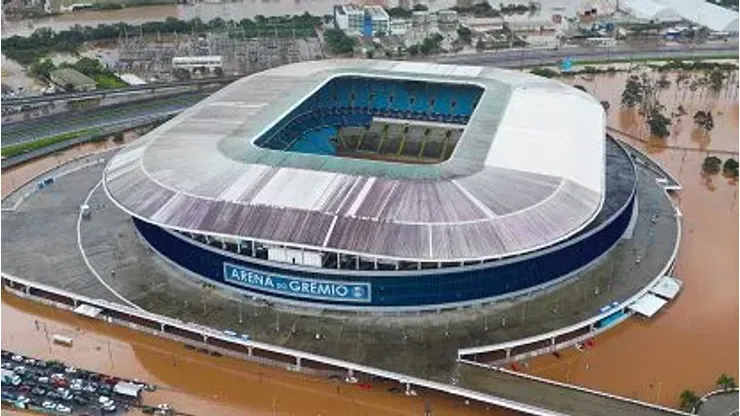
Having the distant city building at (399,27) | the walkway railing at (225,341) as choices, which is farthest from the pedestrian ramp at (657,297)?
the distant city building at (399,27)

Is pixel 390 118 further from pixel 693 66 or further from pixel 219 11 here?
pixel 219 11

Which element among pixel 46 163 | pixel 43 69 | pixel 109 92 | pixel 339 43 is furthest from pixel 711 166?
pixel 43 69

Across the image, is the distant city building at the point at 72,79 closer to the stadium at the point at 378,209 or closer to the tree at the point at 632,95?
the stadium at the point at 378,209

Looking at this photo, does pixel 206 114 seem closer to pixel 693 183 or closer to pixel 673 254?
pixel 673 254

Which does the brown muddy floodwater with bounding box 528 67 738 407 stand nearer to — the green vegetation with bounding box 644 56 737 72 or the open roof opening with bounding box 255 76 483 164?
the open roof opening with bounding box 255 76 483 164

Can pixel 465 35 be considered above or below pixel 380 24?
below

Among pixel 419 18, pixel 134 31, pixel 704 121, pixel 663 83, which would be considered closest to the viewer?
pixel 704 121

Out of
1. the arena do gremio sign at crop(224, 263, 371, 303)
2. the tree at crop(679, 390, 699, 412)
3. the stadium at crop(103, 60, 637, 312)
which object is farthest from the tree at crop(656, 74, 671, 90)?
the arena do gremio sign at crop(224, 263, 371, 303)
